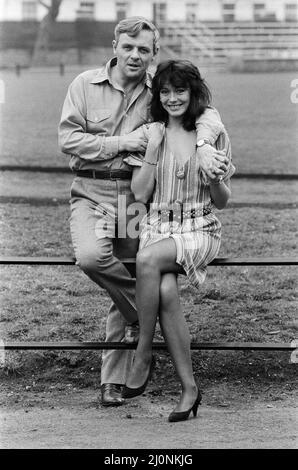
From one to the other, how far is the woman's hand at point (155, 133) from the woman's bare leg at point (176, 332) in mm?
595

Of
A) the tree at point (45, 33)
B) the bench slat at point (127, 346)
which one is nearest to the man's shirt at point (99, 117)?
the bench slat at point (127, 346)

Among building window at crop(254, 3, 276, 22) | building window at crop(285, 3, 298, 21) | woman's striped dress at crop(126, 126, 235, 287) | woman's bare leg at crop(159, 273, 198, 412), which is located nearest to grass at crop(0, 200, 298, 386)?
woman's bare leg at crop(159, 273, 198, 412)

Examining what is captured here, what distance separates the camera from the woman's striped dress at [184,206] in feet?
14.4

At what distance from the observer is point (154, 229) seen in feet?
14.5

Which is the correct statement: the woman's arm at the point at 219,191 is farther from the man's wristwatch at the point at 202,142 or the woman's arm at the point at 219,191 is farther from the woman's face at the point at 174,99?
the woman's face at the point at 174,99

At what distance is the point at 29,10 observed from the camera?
3319 centimetres

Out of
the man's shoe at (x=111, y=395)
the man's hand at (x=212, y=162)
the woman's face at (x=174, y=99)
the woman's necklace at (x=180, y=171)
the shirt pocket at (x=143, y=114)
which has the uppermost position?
the woman's face at (x=174, y=99)

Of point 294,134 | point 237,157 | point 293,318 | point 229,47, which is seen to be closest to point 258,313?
point 293,318

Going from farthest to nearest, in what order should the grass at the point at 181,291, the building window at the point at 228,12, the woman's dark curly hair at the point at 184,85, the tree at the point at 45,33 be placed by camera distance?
the building window at the point at 228,12 → the tree at the point at 45,33 → the grass at the point at 181,291 → the woman's dark curly hair at the point at 184,85

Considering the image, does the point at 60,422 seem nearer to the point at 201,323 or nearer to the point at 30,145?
the point at 201,323

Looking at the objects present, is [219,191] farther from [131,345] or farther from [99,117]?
[131,345]

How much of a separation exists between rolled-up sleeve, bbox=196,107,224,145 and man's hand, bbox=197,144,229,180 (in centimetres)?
7

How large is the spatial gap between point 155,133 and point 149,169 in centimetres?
17

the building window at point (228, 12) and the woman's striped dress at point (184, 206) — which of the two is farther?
the building window at point (228, 12)
